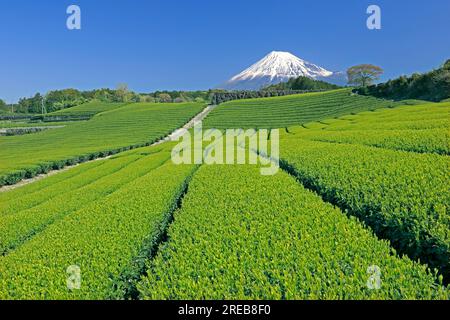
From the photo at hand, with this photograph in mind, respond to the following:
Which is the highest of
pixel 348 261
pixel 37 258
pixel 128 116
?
pixel 128 116

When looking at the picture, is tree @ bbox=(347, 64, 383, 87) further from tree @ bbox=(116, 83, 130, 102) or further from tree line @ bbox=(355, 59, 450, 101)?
tree @ bbox=(116, 83, 130, 102)

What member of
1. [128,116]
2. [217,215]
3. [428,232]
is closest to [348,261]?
[428,232]

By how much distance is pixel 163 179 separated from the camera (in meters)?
13.1

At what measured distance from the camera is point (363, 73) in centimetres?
10925

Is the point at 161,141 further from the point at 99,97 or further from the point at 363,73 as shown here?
the point at 99,97

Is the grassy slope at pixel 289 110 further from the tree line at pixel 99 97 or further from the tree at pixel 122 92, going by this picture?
the tree at pixel 122 92

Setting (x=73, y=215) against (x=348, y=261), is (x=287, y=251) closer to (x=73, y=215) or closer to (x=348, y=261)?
(x=348, y=261)

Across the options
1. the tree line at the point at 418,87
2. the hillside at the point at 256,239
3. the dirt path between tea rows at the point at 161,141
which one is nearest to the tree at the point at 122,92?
the dirt path between tea rows at the point at 161,141

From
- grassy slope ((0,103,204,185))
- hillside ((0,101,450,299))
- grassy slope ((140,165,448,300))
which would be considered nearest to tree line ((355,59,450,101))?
grassy slope ((0,103,204,185))

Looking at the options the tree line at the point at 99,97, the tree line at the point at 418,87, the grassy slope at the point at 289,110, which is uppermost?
the tree line at the point at 99,97

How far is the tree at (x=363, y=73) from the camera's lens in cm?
10844

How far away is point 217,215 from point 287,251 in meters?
2.49

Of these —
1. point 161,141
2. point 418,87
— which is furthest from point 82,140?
point 418,87

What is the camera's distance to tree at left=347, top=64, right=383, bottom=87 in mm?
108438
